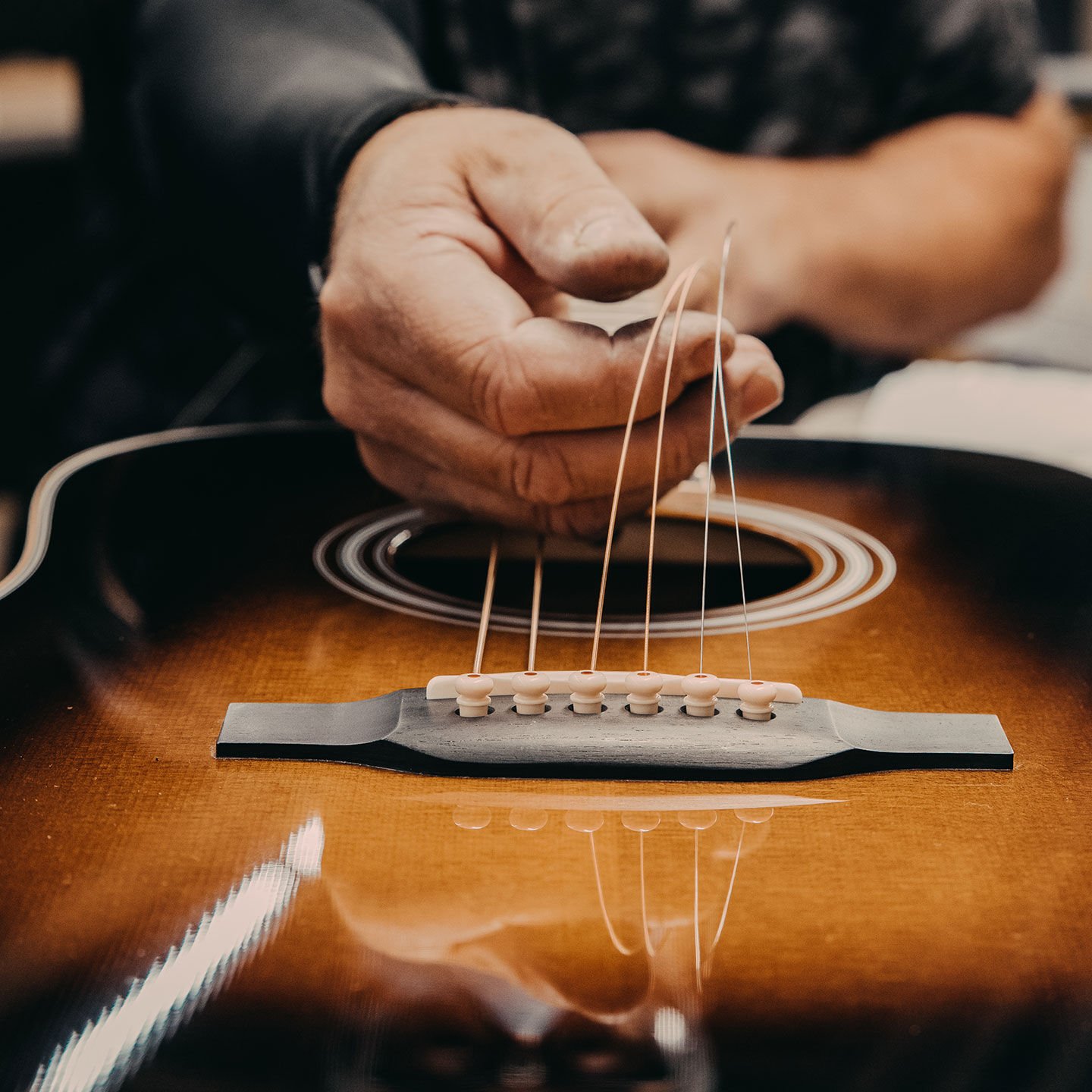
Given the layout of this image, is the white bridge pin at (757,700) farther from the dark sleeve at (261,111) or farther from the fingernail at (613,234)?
the dark sleeve at (261,111)

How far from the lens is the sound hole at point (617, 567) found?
630 mm

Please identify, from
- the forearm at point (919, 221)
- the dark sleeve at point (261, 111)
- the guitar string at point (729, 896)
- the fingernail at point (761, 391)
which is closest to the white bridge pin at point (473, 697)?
the guitar string at point (729, 896)

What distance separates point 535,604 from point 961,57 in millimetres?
943

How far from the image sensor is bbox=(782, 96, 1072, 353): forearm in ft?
3.87

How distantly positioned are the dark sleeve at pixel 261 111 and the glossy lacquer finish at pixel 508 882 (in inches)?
13.6

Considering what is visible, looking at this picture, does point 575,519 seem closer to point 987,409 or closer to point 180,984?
point 180,984

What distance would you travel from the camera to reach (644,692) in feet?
1.49

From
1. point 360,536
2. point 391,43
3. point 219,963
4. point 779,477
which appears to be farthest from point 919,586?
point 391,43

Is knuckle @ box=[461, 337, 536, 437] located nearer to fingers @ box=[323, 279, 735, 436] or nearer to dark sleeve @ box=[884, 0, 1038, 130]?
fingers @ box=[323, 279, 735, 436]

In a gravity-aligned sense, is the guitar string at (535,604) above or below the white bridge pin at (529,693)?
below

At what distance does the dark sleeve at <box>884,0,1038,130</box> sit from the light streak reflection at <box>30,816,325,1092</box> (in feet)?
3.75

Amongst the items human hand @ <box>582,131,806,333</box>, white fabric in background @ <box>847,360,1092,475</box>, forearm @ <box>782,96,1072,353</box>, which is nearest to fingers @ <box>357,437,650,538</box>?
human hand @ <box>582,131,806,333</box>

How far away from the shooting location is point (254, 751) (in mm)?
441

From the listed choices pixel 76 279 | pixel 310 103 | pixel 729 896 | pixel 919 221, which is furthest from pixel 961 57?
pixel 729 896
